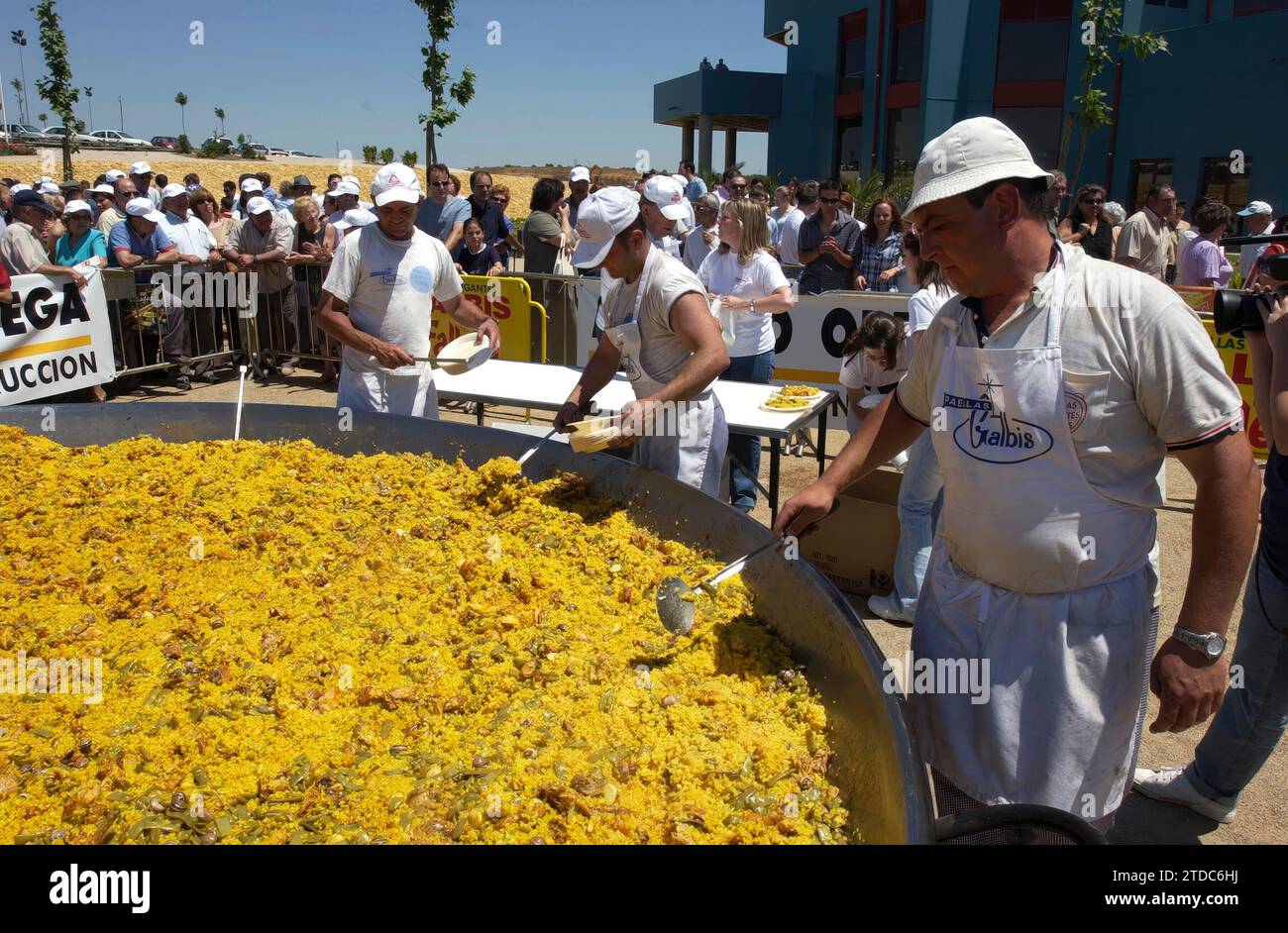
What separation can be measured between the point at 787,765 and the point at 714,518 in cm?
103

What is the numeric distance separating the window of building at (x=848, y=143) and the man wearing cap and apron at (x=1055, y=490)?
30.7 meters

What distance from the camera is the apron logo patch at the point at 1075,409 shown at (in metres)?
1.83

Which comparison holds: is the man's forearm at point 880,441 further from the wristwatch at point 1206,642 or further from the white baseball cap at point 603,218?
the white baseball cap at point 603,218

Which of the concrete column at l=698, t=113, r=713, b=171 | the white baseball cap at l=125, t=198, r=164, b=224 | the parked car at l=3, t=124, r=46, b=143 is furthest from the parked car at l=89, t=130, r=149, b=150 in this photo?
the white baseball cap at l=125, t=198, r=164, b=224

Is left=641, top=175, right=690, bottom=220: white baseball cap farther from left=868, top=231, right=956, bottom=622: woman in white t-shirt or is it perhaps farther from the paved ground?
left=868, top=231, right=956, bottom=622: woman in white t-shirt

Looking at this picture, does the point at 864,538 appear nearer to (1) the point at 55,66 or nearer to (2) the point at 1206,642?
(2) the point at 1206,642

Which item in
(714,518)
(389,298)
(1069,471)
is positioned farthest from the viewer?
(389,298)

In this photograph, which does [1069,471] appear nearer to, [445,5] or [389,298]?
[389,298]

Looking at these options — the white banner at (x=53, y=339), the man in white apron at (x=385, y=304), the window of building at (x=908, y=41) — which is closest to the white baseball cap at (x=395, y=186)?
the man in white apron at (x=385, y=304)

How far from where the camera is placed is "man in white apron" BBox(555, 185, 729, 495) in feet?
10.6

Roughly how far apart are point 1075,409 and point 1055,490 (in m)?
0.17

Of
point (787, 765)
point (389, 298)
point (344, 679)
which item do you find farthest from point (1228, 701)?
point (389, 298)

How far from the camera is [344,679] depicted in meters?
2.26

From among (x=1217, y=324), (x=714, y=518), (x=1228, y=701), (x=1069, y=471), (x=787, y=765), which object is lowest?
(x=1228, y=701)
